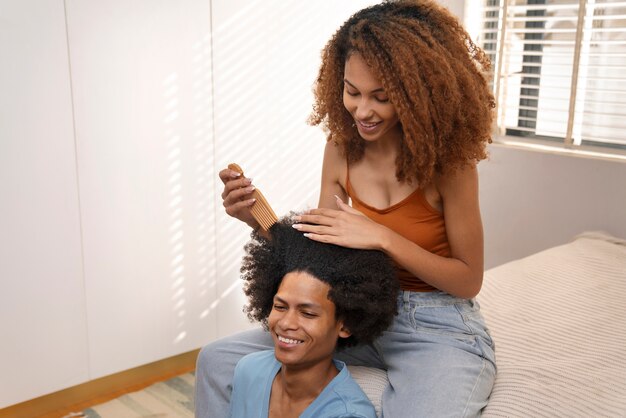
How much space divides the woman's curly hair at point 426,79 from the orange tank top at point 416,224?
0.06 metres

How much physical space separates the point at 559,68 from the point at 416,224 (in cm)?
159

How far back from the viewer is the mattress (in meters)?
1.37

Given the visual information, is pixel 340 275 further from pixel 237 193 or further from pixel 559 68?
pixel 559 68

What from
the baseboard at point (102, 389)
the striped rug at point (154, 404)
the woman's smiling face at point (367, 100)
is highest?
the woman's smiling face at point (367, 100)

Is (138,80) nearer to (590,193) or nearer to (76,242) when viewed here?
(76,242)

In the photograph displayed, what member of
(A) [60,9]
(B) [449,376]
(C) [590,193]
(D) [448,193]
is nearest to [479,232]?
(D) [448,193]

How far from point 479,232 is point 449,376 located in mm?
321

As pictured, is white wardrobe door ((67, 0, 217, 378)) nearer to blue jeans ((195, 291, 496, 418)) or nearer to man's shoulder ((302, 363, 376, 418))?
blue jeans ((195, 291, 496, 418))

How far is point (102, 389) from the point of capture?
2.43 metres

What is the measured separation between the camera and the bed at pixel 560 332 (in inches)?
53.9

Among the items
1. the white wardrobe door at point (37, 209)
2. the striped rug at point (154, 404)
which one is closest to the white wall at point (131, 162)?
the white wardrobe door at point (37, 209)

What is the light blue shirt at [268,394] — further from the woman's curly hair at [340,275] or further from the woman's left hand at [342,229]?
the woman's left hand at [342,229]

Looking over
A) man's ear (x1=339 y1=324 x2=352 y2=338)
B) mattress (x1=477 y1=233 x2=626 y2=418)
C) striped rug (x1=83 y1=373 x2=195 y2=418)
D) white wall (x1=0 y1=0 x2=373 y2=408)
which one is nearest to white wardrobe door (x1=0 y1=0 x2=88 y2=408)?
white wall (x1=0 y1=0 x2=373 y2=408)

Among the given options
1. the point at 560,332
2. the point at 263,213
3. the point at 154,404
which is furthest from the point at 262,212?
the point at 154,404
